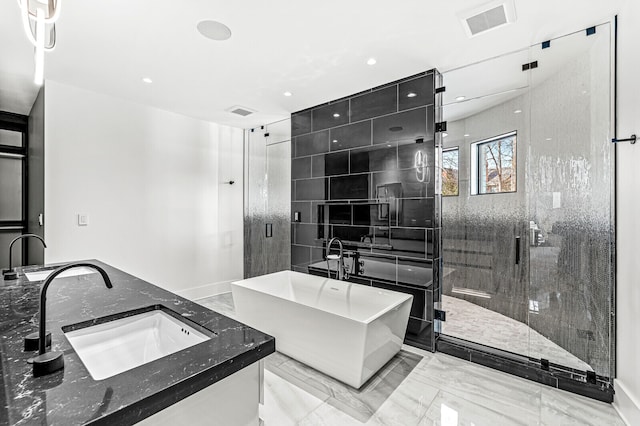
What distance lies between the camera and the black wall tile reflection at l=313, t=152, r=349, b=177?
3630mm

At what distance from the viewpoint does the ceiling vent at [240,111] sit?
405 centimetres

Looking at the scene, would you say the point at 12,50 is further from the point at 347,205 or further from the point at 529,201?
the point at 529,201

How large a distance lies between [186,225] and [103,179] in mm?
1169

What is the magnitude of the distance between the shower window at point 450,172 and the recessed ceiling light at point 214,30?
2167 mm

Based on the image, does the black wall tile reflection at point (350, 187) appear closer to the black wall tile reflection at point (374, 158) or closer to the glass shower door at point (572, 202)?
the black wall tile reflection at point (374, 158)

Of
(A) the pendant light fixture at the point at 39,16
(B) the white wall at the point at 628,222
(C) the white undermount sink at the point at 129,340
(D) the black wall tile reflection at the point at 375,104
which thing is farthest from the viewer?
(D) the black wall tile reflection at the point at 375,104

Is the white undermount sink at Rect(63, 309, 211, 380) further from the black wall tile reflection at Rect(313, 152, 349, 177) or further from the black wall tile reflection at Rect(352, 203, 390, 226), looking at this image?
the black wall tile reflection at Rect(313, 152, 349, 177)

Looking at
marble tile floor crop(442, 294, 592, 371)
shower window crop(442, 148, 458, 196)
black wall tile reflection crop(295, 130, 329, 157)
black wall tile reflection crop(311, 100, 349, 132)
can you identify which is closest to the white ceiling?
black wall tile reflection crop(311, 100, 349, 132)

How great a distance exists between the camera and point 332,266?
12.3 ft

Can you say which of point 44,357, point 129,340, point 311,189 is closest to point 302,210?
point 311,189

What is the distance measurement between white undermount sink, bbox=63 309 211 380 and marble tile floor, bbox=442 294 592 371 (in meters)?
2.47

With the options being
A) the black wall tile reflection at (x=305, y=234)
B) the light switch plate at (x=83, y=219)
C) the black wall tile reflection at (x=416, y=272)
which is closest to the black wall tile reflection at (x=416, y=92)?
the black wall tile reflection at (x=416, y=272)

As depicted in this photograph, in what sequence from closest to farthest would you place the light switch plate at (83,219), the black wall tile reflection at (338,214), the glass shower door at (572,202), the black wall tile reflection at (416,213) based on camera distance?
the glass shower door at (572,202), the black wall tile reflection at (416,213), the light switch plate at (83,219), the black wall tile reflection at (338,214)

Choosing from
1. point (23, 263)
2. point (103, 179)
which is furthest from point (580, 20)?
point (23, 263)
